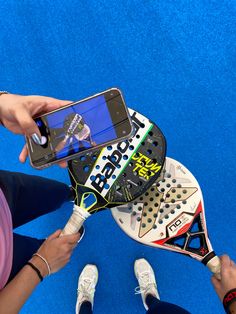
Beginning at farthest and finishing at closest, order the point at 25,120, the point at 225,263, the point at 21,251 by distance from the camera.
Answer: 1. the point at 21,251
2. the point at 225,263
3. the point at 25,120

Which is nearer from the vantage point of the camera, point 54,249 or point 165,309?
point 54,249

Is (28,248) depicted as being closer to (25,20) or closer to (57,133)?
(57,133)

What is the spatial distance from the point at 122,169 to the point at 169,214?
0.15 meters

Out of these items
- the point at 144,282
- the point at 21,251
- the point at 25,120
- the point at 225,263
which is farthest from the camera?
the point at 144,282

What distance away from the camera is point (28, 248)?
0.82 metres

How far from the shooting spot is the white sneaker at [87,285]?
3.50 ft

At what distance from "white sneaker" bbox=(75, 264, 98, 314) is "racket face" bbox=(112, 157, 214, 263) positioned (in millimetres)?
414

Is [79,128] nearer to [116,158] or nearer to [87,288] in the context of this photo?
[116,158]

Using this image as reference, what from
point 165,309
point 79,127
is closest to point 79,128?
point 79,127

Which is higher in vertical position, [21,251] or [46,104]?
[46,104]

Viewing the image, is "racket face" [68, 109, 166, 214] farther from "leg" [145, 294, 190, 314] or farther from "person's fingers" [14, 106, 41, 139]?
"leg" [145, 294, 190, 314]

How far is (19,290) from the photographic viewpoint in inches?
24.9

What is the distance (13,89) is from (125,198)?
0.71 m

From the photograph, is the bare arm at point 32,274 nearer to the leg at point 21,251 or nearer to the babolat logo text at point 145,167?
the leg at point 21,251
